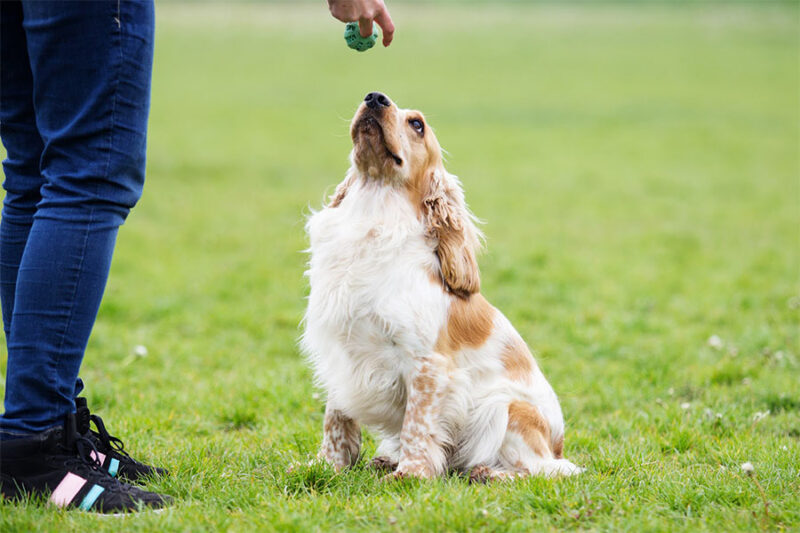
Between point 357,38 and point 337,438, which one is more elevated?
point 357,38

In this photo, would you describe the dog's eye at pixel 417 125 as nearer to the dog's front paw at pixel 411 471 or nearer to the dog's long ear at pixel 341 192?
the dog's long ear at pixel 341 192

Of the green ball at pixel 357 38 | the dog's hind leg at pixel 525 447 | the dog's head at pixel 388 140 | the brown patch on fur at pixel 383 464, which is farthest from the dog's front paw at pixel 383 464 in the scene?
the green ball at pixel 357 38

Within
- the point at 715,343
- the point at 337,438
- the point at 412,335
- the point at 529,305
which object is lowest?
the point at 529,305

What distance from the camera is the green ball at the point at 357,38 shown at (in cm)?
365

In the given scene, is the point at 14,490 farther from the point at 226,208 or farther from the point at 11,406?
the point at 226,208

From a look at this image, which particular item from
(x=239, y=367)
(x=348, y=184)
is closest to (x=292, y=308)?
(x=239, y=367)

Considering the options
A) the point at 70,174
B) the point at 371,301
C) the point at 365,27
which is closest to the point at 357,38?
the point at 365,27

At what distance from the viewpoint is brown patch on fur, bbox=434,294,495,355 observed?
365cm

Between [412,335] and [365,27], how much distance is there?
4.15 ft

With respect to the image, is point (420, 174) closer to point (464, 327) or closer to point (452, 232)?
point (452, 232)

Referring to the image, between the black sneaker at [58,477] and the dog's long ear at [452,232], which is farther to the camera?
the dog's long ear at [452,232]

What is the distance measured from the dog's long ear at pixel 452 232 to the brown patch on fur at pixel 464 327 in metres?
0.06

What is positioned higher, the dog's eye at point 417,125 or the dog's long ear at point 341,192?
the dog's eye at point 417,125

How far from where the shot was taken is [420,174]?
12.9 ft
